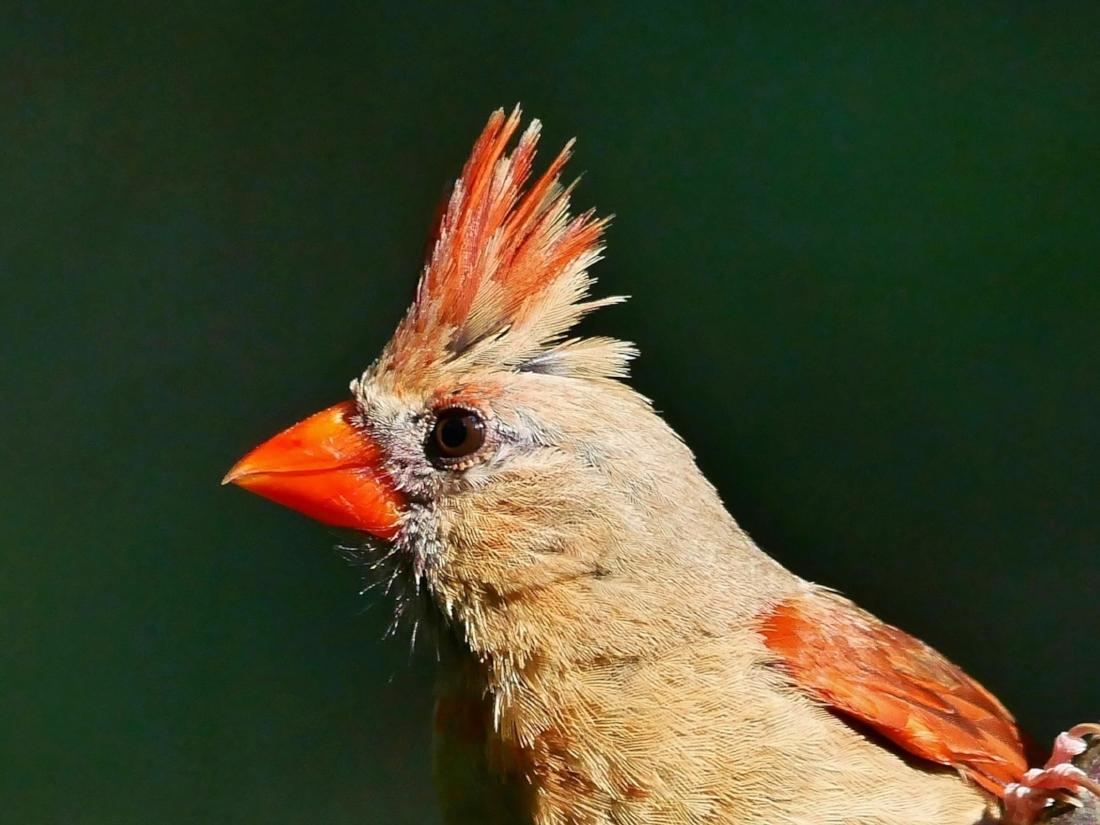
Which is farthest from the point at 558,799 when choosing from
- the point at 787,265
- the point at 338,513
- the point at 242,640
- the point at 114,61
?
the point at 114,61

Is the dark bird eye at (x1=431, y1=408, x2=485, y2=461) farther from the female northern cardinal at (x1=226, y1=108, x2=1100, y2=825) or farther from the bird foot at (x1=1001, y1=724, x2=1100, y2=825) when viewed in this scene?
the bird foot at (x1=1001, y1=724, x2=1100, y2=825)

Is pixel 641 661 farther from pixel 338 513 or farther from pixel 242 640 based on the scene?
pixel 242 640

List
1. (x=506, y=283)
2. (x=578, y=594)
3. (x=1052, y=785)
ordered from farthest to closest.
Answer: (x=506, y=283) → (x=578, y=594) → (x=1052, y=785)

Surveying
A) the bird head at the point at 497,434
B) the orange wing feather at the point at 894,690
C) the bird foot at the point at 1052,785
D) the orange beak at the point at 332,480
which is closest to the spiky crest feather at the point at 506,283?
the bird head at the point at 497,434

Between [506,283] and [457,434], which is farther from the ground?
[506,283]

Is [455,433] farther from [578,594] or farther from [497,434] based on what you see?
[578,594]

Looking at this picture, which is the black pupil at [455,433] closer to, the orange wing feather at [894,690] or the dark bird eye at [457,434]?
the dark bird eye at [457,434]

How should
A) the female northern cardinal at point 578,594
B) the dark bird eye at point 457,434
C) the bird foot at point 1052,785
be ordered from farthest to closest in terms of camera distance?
the dark bird eye at point 457,434, the female northern cardinal at point 578,594, the bird foot at point 1052,785

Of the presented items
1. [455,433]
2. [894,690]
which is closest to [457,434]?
[455,433]
